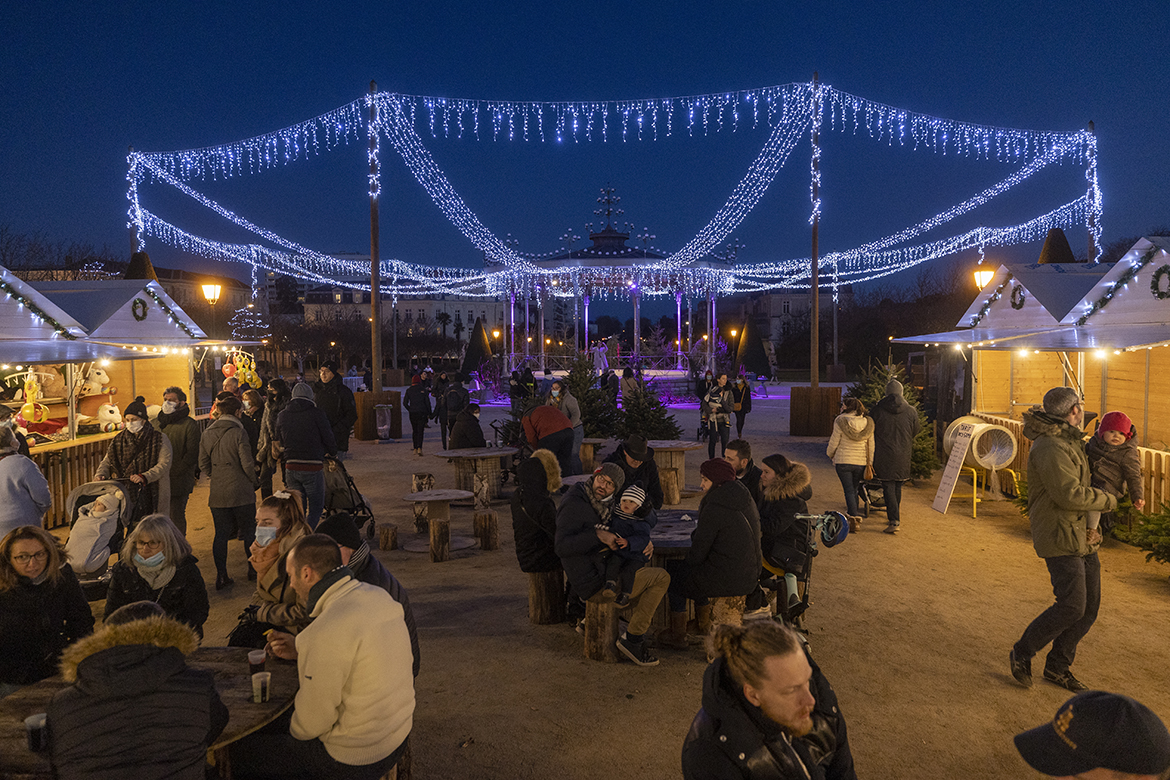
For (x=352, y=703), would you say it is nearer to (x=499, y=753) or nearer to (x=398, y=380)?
(x=499, y=753)

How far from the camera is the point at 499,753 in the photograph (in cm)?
395

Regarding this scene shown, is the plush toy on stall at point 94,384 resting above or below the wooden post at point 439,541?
above

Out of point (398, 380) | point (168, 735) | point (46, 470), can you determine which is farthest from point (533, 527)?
point (398, 380)

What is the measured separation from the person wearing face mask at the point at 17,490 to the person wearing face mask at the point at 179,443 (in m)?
1.56

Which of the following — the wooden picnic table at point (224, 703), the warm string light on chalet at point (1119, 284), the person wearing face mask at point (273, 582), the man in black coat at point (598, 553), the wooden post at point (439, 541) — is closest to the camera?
the wooden picnic table at point (224, 703)

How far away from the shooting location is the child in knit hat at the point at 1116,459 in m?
5.57

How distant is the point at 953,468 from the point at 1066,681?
17.0 feet

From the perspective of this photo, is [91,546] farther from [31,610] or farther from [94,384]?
[94,384]

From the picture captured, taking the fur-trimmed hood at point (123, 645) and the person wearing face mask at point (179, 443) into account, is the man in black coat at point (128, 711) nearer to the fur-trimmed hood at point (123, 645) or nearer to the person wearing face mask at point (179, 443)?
the fur-trimmed hood at point (123, 645)

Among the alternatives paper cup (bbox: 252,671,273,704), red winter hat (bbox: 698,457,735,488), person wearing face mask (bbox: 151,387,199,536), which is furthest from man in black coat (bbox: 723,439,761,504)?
person wearing face mask (bbox: 151,387,199,536)

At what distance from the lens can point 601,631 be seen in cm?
502

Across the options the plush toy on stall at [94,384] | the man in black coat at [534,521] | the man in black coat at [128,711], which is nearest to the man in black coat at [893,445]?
the man in black coat at [534,521]

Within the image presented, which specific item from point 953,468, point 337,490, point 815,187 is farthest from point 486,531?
point 815,187

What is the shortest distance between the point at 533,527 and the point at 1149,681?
3.86 metres
